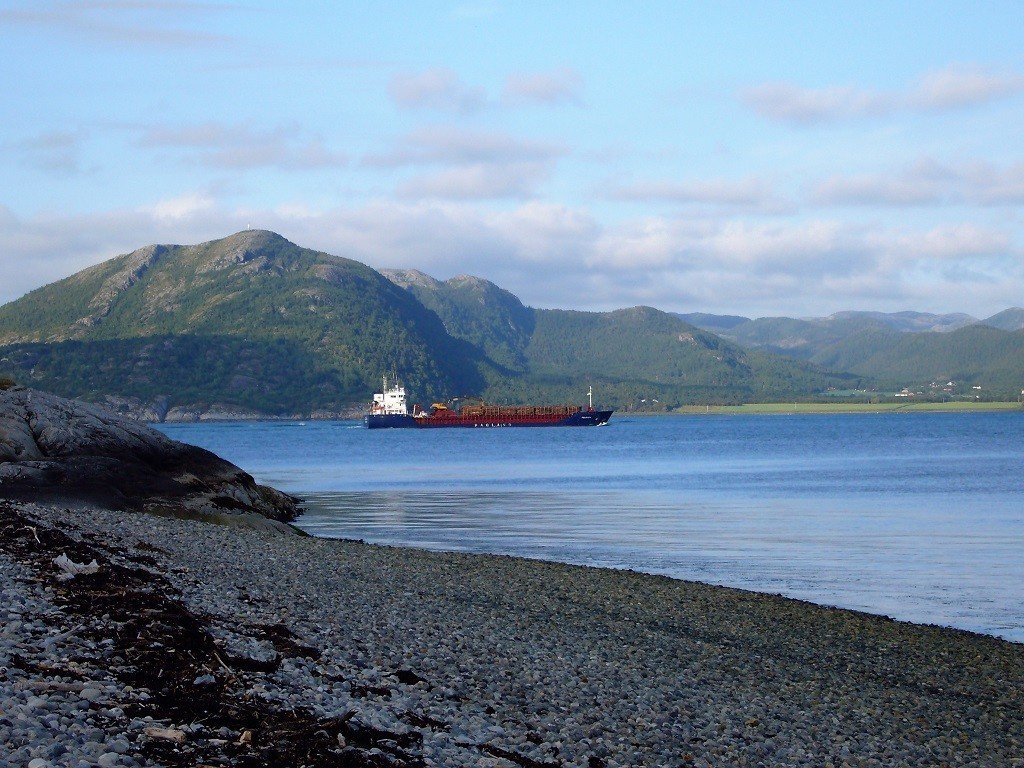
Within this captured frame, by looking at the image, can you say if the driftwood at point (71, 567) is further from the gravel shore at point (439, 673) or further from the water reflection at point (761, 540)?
the water reflection at point (761, 540)

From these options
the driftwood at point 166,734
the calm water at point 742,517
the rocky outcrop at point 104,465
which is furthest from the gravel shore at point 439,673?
the rocky outcrop at point 104,465

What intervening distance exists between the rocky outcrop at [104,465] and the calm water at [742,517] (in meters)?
3.34

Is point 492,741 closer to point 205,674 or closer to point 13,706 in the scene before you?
point 205,674

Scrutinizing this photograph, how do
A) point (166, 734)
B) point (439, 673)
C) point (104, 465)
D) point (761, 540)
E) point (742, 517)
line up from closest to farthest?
point (166, 734)
point (439, 673)
point (104, 465)
point (761, 540)
point (742, 517)

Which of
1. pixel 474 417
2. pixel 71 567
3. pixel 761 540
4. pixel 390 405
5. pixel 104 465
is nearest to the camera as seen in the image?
pixel 71 567

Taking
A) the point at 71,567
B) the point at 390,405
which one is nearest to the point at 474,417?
the point at 390,405

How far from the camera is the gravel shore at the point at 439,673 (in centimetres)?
746

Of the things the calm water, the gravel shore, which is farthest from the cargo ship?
the gravel shore

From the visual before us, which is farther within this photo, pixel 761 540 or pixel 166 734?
pixel 761 540

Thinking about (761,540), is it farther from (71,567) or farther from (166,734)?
(166,734)

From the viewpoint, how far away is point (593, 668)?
11.7m

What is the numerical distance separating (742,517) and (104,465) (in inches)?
771

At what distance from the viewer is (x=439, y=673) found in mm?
10344

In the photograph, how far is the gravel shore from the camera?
294 inches
